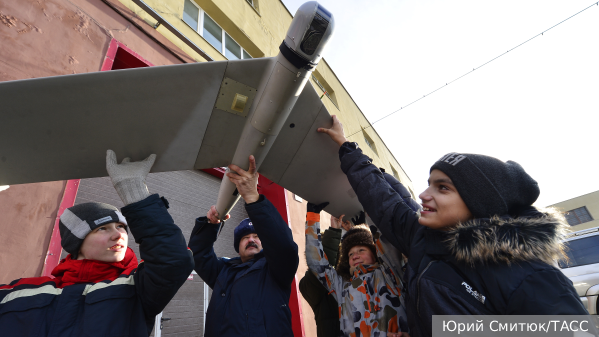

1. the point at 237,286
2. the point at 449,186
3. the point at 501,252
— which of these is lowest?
the point at 237,286

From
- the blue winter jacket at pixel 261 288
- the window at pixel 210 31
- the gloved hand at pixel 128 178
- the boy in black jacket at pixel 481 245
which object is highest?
the window at pixel 210 31

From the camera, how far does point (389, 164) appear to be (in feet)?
50.8

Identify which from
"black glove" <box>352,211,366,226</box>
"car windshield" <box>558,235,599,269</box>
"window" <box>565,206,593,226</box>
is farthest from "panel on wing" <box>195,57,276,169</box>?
"window" <box>565,206,593,226</box>

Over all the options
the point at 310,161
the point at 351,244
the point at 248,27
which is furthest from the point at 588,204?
the point at 310,161

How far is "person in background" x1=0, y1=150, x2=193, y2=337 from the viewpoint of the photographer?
1.18 m

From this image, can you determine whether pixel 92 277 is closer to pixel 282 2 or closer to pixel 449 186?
pixel 449 186

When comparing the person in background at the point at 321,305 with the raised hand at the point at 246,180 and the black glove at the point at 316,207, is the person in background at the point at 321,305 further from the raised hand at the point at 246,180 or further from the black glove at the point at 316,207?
the raised hand at the point at 246,180

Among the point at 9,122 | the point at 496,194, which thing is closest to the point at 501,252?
the point at 496,194

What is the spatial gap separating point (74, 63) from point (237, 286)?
2.96 m

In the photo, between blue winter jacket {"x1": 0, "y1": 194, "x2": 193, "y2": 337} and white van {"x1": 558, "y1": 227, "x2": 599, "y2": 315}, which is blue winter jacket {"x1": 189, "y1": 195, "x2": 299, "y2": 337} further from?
white van {"x1": 558, "y1": 227, "x2": 599, "y2": 315}

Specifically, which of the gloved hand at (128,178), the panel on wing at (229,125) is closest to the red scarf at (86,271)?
the gloved hand at (128,178)

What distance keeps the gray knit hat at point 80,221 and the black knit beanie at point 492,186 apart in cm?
192

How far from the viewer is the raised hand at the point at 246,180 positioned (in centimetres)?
180

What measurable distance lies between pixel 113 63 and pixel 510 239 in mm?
4348
